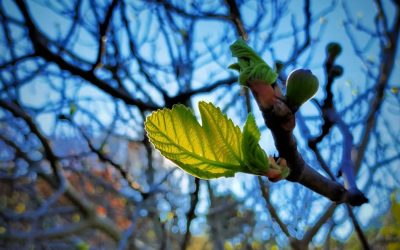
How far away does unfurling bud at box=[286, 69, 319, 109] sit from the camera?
0.43 meters

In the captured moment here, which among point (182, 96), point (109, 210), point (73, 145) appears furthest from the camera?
point (109, 210)

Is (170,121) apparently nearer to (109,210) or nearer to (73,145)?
(73,145)

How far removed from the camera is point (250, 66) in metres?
0.42

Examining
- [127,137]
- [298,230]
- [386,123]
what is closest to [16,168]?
[127,137]

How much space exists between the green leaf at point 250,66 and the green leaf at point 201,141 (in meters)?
0.07

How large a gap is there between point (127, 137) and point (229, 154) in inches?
133

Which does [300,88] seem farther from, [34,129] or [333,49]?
[34,129]

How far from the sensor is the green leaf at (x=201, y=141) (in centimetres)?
46

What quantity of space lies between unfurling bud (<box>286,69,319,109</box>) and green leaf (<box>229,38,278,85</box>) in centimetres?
4

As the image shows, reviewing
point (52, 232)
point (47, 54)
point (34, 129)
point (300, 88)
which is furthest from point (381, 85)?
point (52, 232)

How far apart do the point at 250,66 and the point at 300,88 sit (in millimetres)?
74

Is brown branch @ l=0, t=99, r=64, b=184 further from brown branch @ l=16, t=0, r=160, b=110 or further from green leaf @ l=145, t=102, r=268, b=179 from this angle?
green leaf @ l=145, t=102, r=268, b=179

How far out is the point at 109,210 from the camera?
6.43 m

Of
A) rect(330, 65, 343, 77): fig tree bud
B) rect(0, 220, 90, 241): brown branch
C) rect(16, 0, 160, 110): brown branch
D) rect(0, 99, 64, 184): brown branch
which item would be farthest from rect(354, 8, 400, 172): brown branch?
rect(0, 220, 90, 241): brown branch
